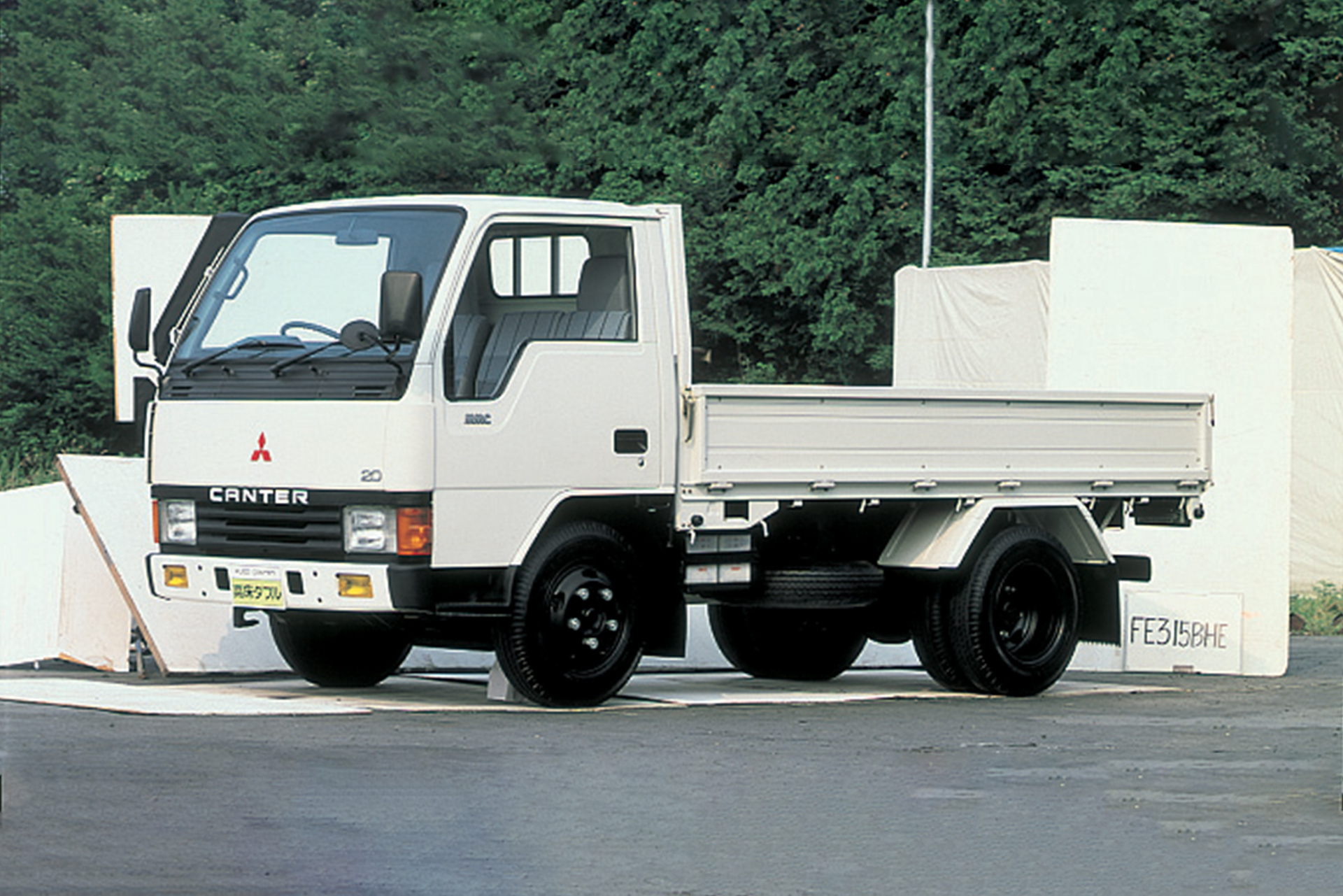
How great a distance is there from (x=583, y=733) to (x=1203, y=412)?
17.3 ft

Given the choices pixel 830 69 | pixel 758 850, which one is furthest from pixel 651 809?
pixel 830 69

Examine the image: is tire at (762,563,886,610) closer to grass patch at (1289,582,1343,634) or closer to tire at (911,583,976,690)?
tire at (911,583,976,690)

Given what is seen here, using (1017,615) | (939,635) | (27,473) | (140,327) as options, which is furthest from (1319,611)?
(27,473)

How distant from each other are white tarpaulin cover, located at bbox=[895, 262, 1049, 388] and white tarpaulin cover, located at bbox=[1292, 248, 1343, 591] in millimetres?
2437

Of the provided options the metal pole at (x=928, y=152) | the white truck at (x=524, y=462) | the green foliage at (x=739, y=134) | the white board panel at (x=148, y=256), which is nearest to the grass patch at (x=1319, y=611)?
the white truck at (x=524, y=462)

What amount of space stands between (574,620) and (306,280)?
2187 millimetres

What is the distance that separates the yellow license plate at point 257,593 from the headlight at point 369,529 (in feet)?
1.47

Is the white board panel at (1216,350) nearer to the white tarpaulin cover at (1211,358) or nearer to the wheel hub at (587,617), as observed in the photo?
the white tarpaulin cover at (1211,358)

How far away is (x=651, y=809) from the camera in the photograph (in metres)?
8.41

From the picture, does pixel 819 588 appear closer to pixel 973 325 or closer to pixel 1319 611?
pixel 1319 611

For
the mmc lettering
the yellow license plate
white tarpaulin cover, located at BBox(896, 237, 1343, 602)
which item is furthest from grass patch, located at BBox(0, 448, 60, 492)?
the yellow license plate

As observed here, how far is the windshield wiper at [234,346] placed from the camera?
452 inches

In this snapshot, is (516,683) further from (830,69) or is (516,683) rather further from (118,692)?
(830,69)

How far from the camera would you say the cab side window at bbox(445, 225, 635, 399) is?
11.5m
